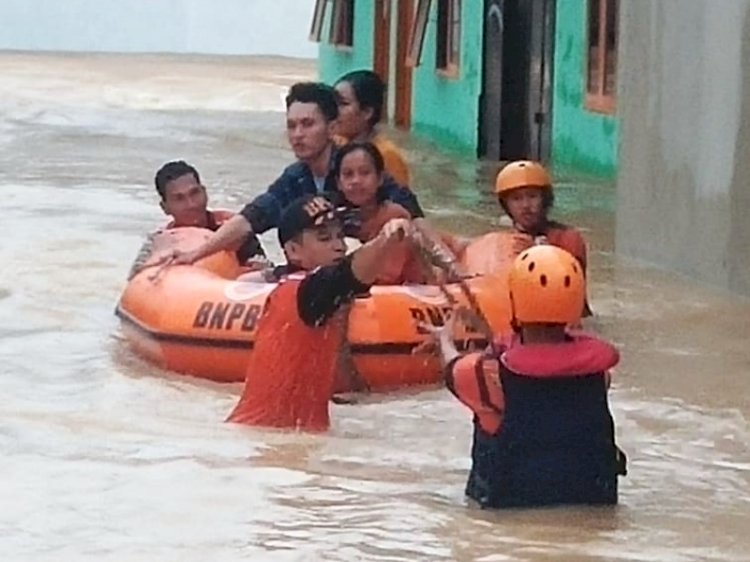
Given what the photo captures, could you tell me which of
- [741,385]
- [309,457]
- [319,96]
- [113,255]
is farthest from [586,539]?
[113,255]

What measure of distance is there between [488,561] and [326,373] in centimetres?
173

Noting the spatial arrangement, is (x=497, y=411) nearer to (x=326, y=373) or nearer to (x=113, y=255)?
(x=326, y=373)

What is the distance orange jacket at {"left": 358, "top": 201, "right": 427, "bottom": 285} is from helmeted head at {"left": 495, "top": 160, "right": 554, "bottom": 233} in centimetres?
50

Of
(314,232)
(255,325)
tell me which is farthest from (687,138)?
(314,232)

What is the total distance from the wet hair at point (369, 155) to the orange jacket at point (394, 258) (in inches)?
2.2

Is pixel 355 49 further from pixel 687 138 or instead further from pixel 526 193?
pixel 526 193

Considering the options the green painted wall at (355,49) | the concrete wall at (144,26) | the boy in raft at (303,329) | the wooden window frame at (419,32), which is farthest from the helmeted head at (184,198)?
the concrete wall at (144,26)

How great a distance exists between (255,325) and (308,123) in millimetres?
1170

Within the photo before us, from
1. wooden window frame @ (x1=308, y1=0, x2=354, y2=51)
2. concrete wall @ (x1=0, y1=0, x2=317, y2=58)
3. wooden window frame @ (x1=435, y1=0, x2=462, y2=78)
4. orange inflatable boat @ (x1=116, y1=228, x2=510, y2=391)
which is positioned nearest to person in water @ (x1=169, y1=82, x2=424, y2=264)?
orange inflatable boat @ (x1=116, y1=228, x2=510, y2=391)

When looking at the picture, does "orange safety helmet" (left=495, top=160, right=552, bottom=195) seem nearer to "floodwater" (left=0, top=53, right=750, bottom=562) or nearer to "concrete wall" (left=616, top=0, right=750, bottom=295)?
"floodwater" (left=0, top=53, right=750, bottom=562)

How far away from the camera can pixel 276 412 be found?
8.05 meters

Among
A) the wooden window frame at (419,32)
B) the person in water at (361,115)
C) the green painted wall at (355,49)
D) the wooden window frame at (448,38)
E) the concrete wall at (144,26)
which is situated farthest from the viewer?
the concrete wall at (144,26)

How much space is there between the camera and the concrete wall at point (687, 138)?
12.5m

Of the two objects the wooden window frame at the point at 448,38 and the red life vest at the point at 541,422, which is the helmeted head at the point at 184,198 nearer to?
the red life vest at the point at 541,422
